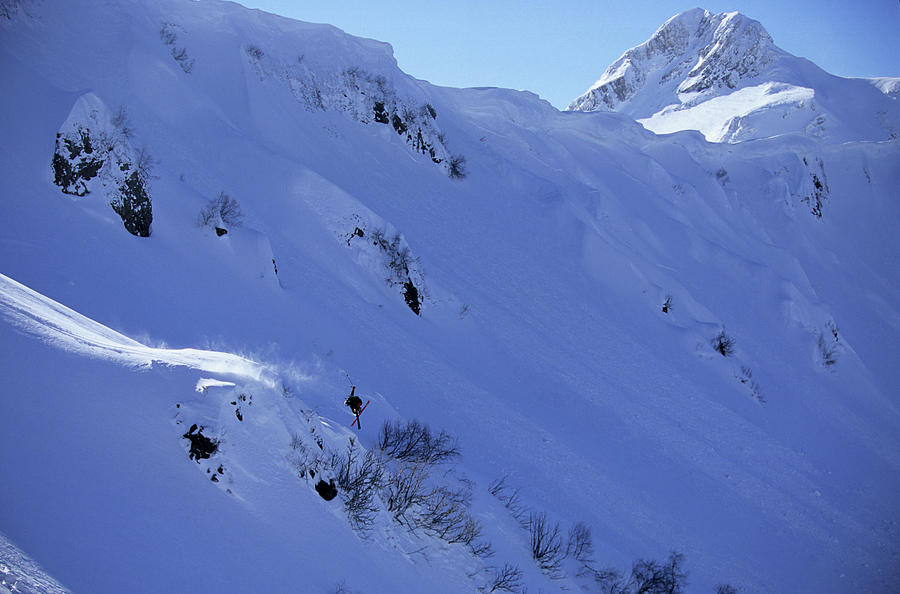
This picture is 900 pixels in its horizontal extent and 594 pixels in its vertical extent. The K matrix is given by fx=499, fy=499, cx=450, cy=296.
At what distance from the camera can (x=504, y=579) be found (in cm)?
668

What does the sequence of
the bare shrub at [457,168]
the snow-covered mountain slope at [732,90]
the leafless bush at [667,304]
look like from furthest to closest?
the snow-covered mountain slope at [732,90], the bare shrub at [457,168], the leafless bush at [667,304]

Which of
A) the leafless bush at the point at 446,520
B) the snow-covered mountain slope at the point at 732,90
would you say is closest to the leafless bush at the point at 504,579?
the leafless bush at the point at 446,520

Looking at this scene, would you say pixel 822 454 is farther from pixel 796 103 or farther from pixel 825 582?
pixel 796 103

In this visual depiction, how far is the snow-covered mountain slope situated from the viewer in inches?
1794

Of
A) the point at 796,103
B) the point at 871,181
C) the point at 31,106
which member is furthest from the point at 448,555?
the point at 796,103

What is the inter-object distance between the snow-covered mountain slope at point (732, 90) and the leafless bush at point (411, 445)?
4664 centimetres

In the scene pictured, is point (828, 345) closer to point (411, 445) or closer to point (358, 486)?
point (411, 445)

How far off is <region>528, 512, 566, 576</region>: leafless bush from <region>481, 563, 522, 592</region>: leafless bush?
3.41 feet

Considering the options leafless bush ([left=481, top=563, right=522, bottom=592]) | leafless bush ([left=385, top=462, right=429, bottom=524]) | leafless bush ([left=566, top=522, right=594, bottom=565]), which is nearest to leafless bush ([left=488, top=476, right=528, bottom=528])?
leafless bush ([left=566, top=522, right=594, bottom=565])

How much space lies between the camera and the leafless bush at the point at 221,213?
12.1 meters

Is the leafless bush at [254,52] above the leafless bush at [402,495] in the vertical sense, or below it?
above

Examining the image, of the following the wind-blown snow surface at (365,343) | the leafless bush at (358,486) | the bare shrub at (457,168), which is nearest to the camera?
the wind-blown snow surface at (365,343)

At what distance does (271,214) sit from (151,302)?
6328 mm

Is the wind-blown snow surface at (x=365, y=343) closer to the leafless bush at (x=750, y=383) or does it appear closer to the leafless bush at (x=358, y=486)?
the leafless bush at (x=750, y=383)
